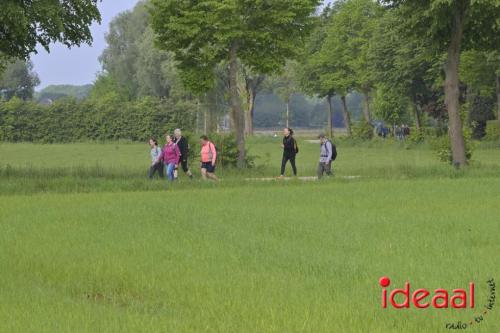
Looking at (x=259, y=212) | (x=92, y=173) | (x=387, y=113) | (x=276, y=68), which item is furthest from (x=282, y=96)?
(x=259, y=212)

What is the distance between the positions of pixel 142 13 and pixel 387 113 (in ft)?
103

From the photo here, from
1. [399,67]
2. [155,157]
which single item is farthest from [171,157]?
[399,67]

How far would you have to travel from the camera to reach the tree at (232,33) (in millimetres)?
31516

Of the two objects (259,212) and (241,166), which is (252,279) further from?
(241,166)

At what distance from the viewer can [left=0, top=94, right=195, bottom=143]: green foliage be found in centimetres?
8269

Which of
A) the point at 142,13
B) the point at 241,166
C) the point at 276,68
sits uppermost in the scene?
the point at 142,13

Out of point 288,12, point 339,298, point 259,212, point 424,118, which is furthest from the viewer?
point 424,118

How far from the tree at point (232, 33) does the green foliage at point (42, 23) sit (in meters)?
3.92

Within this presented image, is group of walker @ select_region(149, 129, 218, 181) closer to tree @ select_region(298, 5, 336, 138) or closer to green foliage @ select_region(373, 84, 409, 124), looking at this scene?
tree @ select_region(298, 5, 336, 138)

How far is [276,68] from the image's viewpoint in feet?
111

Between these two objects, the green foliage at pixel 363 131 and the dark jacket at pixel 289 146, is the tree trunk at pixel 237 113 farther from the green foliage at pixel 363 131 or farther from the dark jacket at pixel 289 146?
the green foliage at pixel 363 131

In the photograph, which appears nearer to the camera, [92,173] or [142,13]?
[92,173]

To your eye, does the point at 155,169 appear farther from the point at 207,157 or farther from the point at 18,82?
the point at 18,82

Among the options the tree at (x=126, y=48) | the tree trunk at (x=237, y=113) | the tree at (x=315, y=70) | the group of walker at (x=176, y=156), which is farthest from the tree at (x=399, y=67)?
the tree at (x=126, y=48)
